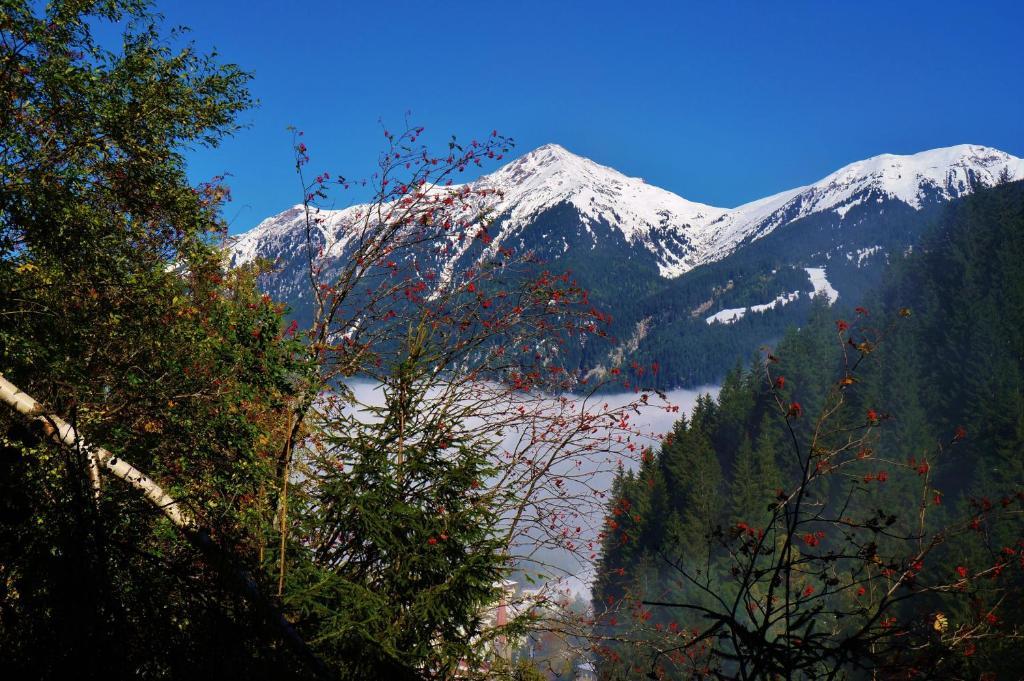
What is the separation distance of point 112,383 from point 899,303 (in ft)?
330

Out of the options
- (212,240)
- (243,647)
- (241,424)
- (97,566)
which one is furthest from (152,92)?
(243,647)

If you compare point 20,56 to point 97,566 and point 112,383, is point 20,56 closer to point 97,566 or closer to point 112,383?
point 112,383

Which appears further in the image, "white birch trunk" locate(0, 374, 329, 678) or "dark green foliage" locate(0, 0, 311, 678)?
"dark green foliage" locate(0, 0, 311, 678)

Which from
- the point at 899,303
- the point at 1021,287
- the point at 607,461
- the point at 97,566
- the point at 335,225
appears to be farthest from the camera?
the point at 899,303

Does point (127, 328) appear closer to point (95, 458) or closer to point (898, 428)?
point (95, 458)

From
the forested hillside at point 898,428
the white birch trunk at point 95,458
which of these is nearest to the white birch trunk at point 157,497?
the white birch trunk at point 95,458

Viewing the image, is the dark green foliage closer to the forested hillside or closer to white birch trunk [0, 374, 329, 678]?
white birch trunk [0, 374, 329, 678]

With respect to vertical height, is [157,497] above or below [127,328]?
below

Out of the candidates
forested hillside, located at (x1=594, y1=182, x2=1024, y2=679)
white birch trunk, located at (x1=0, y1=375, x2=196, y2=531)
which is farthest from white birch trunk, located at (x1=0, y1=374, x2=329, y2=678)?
forested hillside, located at (x1=594, y1=182, x2=1024, y2=679)

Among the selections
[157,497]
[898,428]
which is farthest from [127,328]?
[898,428]

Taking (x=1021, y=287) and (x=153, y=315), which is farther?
(x=1021, y=287)

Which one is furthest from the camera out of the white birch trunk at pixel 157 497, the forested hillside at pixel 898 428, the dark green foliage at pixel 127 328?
the forested hillside at pixel 898 428

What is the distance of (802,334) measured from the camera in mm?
94875

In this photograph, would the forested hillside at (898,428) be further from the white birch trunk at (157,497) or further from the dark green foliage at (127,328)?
the white birch trunk at (157,497)
